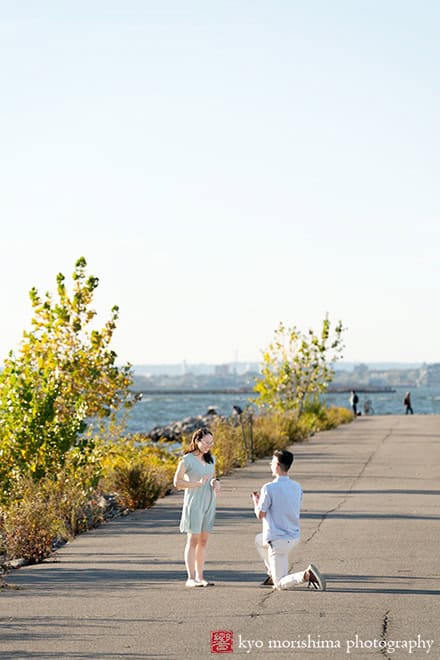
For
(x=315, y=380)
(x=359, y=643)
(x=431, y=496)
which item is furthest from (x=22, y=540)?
(x=315, y=380)

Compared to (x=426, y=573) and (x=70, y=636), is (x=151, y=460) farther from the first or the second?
(x=70, y=636)

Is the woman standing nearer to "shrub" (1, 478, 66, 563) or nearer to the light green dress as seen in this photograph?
the light green dress

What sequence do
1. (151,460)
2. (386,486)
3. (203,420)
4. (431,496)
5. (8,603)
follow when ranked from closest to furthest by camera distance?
(8,603)
(431,496)
(386,486)
(151,460)
(203,420)

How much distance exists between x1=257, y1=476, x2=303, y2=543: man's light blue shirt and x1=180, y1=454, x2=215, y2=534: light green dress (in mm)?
561

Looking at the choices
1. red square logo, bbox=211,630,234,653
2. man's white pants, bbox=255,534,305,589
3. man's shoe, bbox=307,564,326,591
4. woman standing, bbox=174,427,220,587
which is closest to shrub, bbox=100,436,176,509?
woman standing, bbox=174,427,220,587

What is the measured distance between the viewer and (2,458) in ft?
59.9

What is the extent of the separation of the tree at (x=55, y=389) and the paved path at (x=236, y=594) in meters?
1.83

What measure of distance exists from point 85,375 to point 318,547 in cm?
1056

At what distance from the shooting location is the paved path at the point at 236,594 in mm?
8969

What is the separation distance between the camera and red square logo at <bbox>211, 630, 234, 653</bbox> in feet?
28.7

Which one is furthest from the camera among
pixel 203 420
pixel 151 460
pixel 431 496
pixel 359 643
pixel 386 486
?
pixel 203 420

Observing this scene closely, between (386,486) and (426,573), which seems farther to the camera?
(386,486)

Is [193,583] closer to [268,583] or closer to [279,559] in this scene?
[268,583]

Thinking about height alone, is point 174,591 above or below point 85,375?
below
